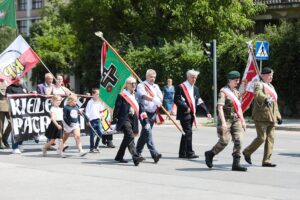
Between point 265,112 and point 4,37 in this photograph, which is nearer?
point 265,112

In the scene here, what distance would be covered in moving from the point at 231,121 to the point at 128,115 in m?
2.04

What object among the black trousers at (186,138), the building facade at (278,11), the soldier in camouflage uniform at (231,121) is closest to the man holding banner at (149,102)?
the black trousers at (186,138)

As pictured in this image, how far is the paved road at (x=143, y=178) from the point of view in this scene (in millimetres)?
9148

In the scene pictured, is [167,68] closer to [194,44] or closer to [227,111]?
[194,44]

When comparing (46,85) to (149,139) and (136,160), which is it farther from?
(136,160)

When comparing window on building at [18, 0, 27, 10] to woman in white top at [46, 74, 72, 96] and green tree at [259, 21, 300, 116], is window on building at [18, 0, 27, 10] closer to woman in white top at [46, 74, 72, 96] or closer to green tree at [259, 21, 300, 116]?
green tree at [259, 21, 300, 116]

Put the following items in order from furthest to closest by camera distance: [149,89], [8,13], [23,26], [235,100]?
[23,26] < [8,13] < [149,89] < [235,100]

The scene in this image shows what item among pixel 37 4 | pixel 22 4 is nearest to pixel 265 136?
pixel 37 4

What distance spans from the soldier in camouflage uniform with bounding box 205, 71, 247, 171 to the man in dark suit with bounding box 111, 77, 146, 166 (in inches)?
63.5

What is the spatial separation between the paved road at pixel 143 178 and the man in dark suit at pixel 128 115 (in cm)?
46

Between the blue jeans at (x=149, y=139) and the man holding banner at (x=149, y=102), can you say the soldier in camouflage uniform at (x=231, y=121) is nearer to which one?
the blue jeans at (x=149, y=139)

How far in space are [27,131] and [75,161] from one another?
240cm

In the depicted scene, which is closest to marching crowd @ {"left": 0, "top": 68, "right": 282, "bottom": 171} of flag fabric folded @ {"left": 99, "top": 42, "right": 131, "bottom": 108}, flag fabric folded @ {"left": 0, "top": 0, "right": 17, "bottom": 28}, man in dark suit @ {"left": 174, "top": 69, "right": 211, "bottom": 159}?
man in dark suit @ {"left": 174, "top": 69, "right": 211, "bottom": 159}

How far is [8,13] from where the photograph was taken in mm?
17703
